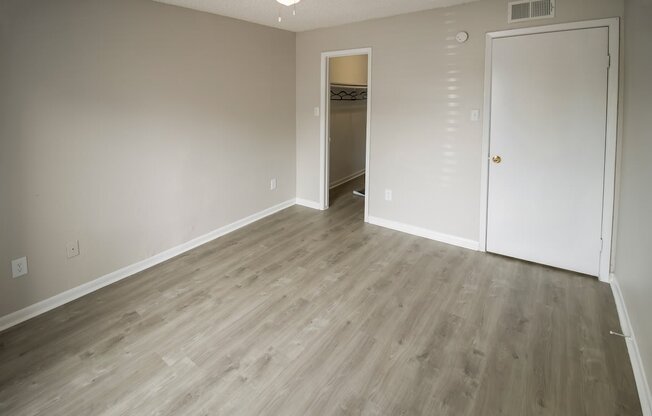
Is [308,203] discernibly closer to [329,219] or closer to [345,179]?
[329,219]

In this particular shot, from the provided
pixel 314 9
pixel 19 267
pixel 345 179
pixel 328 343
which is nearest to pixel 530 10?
pixel 314 9

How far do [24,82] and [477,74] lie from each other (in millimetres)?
3501

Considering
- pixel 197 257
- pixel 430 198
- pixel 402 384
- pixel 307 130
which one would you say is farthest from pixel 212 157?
pixel 402 384

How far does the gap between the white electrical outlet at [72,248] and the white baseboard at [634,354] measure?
3.58 m

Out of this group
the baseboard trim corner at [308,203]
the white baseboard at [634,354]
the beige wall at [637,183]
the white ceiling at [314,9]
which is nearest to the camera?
the white baseboard at [634,354]

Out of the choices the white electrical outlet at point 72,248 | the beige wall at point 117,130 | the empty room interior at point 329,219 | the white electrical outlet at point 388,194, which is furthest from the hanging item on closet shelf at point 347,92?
the white electrical outlet at point 72,248

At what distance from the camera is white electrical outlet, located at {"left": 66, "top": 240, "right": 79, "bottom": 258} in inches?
113

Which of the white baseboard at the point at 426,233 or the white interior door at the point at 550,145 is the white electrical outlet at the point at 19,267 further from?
the white interior door at the point at 550,145

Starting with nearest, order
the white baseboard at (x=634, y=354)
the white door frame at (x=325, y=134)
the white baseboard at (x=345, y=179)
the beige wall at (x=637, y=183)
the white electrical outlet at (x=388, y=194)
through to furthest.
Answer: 1. the white baseboard at (x=634, y=354)
2. the beige wall at (x=637, y=183)
3. the white electrical outlet at (x=388, y=194)
4. the white door frame at (x=325, y=134)
5. the white baseboard at (x=345, y=179)

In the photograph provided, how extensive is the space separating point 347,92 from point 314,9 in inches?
111

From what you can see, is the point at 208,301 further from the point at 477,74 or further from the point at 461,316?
the point at 477,74

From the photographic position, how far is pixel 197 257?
12.2ft

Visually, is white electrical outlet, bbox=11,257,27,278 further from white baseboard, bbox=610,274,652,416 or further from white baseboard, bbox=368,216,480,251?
white baseboard, bbox=610,274,652,416

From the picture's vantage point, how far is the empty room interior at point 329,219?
6.88ft
